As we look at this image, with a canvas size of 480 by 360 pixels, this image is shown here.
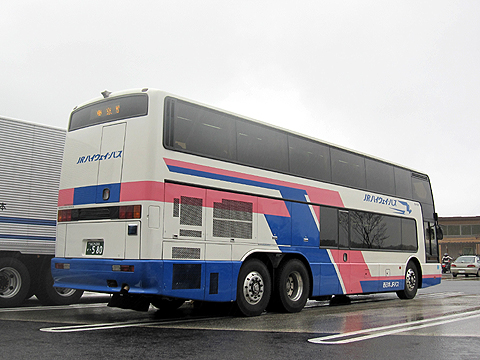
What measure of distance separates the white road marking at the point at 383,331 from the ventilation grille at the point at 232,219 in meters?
2.90

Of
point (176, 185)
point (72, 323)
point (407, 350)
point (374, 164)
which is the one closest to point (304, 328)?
point (407, 350)

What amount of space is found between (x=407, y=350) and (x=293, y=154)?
5.87 meters

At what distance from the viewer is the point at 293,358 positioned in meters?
5.72

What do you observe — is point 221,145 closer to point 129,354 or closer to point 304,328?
point 304,328

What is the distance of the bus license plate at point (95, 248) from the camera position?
8.73m

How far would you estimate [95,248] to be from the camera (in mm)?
8820

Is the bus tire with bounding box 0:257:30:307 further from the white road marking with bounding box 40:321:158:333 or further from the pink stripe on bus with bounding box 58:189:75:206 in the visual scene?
the white road marking with bounding box 40:321:158:333

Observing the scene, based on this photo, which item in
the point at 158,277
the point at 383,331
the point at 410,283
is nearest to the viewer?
the point at 383,331

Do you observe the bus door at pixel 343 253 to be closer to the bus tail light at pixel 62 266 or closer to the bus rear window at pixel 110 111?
the bus rear window at pixel 110 111

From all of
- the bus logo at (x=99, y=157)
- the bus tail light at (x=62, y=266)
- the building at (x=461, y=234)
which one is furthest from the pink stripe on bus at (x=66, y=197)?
the building at (x=461, y=234)

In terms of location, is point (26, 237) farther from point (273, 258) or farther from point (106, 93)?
point (273, 258)

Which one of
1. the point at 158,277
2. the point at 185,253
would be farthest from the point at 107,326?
the point at 185,253

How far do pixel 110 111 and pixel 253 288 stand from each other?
4.22 metres

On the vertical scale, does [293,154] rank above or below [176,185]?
above
